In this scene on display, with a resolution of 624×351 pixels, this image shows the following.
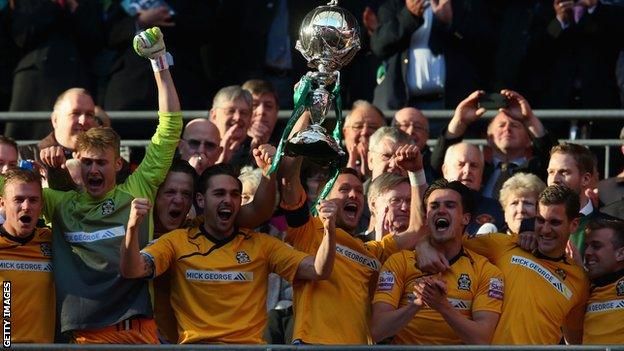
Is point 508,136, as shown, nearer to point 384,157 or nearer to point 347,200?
point 384,157

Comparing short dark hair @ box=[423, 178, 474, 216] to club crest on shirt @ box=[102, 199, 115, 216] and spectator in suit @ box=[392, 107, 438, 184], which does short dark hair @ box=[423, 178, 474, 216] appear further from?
club crest on shirt @ box=[102, 199, 115, 216]

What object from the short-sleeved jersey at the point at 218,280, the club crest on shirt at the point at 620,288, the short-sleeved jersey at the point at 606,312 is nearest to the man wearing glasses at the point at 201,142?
the short-sleeved jersey at the point at 218,280

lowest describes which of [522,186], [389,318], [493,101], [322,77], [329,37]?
[389,318]

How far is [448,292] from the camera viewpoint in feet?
33.4

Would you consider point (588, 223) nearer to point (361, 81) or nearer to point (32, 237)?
point (32, 237)

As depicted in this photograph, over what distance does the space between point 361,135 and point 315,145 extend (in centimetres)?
361

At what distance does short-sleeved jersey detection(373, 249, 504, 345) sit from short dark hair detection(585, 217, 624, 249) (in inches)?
25.4

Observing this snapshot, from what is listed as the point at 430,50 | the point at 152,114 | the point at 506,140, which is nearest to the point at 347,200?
the point at 506,140

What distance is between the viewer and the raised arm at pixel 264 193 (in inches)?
387

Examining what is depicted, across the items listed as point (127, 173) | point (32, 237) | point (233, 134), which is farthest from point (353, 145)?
point (32, 237)

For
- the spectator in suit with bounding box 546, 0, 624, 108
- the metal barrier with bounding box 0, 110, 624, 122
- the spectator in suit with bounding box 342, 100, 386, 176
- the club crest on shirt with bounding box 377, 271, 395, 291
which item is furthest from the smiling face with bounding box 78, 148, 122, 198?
the spectator in suit with bounding box 546, 0, 624, 108

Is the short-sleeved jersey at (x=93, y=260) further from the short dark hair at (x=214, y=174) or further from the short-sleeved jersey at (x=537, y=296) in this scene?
the short-sleeved jersey at (x=537, y=296)

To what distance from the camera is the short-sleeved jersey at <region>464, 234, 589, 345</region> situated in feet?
33.4

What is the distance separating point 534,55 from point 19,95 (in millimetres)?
4106
